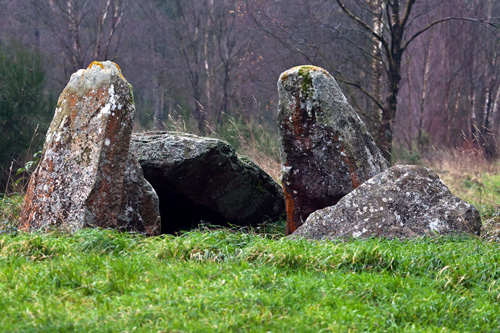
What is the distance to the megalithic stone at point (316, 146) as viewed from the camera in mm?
5793

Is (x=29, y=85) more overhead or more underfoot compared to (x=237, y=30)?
more underfoot

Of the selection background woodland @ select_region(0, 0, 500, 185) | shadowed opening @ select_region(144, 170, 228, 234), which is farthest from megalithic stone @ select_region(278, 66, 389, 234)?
background woodland @ select_region(0, 0, 500, 185)

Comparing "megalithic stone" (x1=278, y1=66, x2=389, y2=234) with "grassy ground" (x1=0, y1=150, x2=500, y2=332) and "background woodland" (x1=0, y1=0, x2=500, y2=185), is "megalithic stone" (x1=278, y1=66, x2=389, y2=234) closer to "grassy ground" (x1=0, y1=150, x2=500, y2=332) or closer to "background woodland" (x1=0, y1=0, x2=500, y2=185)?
"grassy ground" (x1=0, y1=150, x2=500, y2=332)

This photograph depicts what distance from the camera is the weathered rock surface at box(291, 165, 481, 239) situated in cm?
Result: 462

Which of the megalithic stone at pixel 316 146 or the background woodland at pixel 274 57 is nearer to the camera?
the megalithic stone at pixel 316 146

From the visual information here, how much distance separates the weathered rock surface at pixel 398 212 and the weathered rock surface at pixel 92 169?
1.79 m

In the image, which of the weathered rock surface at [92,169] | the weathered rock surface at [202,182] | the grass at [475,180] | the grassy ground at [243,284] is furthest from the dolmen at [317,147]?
the grass at [475,180]

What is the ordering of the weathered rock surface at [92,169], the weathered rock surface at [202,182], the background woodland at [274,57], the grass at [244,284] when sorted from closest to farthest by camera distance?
1. the grass at [244,284]
2. the weathered rock surface at [92,169]
3. the weathered rock surface at [202,182]
4. the background woodland at [274,57]

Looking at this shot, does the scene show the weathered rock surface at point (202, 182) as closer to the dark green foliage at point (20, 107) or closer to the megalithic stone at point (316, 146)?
the megalithic stone at point (316, 146)

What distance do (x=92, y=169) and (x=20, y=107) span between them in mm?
6042

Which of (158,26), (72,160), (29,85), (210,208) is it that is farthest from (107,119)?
(158,26)

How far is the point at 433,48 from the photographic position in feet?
54.5

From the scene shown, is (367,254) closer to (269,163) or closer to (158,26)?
(269,163)

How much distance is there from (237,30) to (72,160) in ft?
54.9
